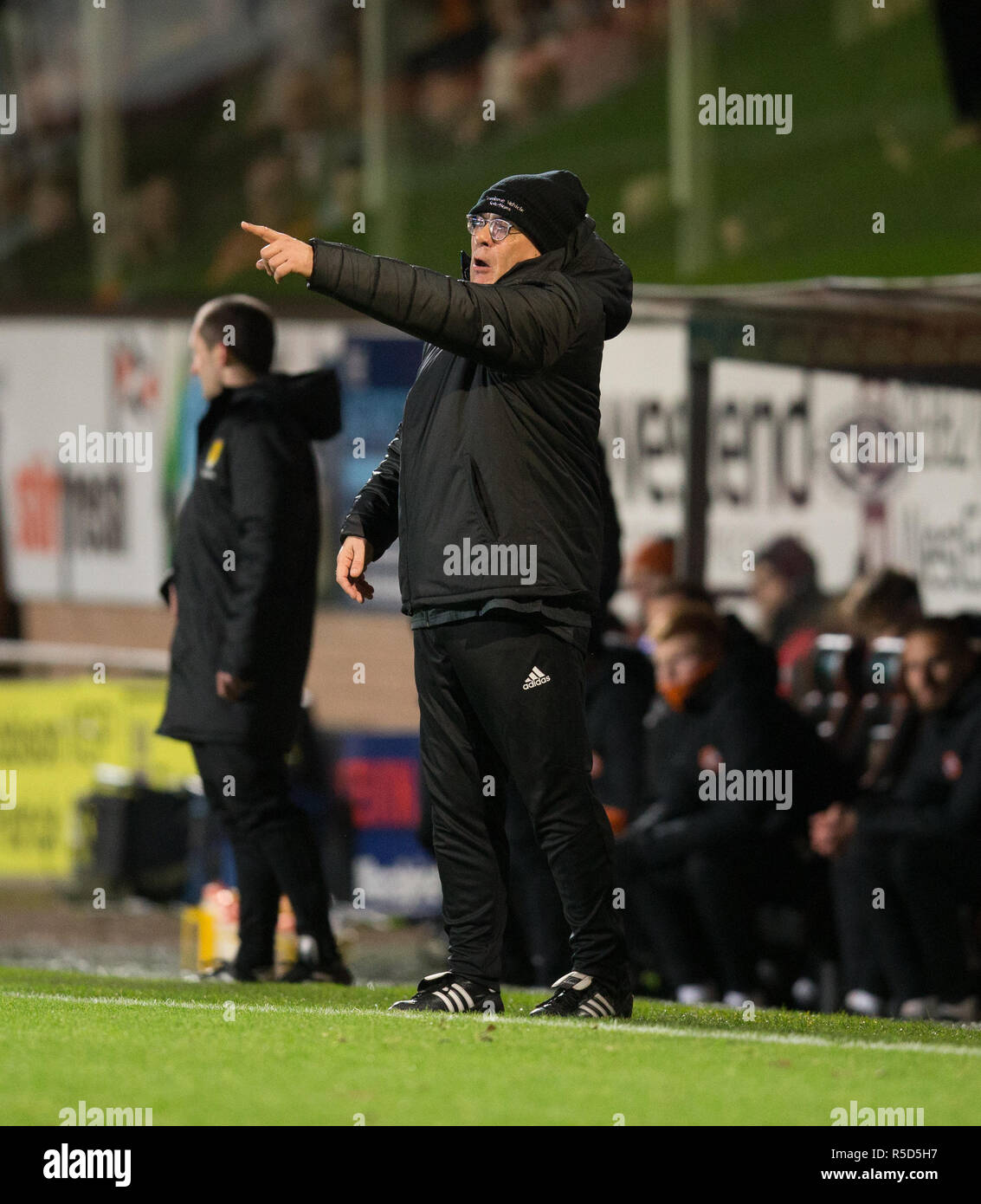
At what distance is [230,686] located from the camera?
7.38m

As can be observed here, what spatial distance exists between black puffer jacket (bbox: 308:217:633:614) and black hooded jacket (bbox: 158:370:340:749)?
172 centimetres

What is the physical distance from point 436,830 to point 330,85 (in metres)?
13.8

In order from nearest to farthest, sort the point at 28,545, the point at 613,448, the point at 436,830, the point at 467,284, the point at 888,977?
the point at 467,284 < the point at 436,830 < the point at 888,977 < the point at 613,448 < the point at 28,545

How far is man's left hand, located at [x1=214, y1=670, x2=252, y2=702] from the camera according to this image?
24.2 ft

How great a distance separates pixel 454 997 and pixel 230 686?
1.88 metres

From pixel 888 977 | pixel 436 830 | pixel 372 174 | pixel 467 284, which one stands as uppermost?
pixel 372 174

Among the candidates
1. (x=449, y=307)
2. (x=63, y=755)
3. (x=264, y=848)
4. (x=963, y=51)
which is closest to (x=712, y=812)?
(x=264, y=848)

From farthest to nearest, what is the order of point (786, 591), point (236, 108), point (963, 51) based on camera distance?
point (236, 108)
point (786, 591)
point (963, 51)

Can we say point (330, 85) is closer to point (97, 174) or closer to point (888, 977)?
point (97, 174)

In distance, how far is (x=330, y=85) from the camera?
18.8 m

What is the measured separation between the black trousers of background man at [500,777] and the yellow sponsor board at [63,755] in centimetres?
726
